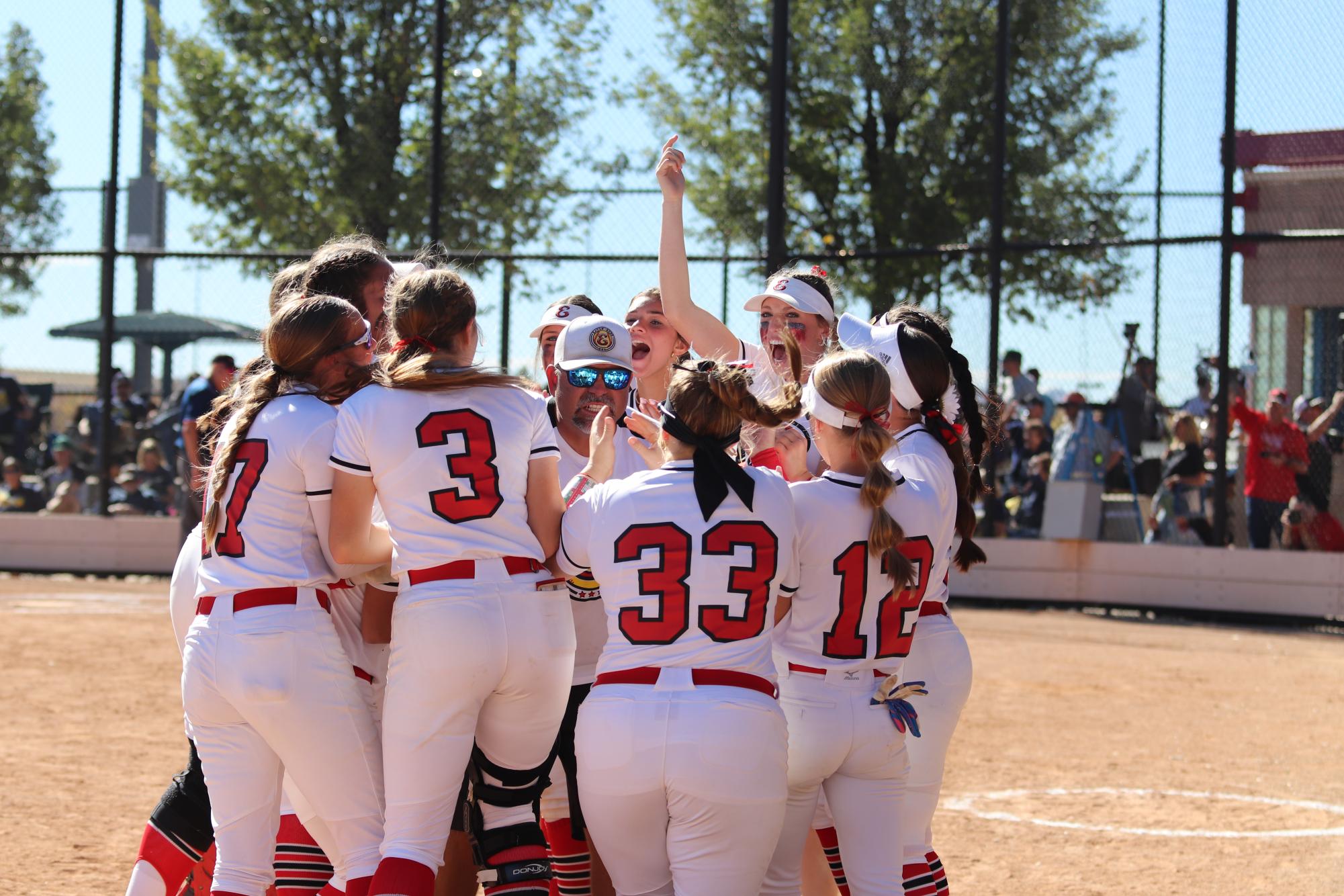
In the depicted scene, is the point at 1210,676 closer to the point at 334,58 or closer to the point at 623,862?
the point at 623,862

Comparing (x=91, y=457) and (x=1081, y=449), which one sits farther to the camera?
(x=91, y=457)

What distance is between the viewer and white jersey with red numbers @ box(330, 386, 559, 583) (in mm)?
3482

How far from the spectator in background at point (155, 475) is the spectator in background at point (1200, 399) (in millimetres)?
10541

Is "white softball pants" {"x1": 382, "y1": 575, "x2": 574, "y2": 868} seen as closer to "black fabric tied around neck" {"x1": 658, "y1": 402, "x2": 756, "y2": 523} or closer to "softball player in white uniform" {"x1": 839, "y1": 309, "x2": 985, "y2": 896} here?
"black fabric tied around neck" {"x1": 658, "y1": 402, "x2": 756, "y2": 523}

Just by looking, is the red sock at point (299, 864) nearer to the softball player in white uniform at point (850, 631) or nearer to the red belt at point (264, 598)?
the red belt at point (264, 598)

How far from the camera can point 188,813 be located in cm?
392

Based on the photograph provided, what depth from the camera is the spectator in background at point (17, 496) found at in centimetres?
1510

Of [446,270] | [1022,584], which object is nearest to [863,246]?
[1022,584]

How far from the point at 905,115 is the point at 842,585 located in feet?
46.9

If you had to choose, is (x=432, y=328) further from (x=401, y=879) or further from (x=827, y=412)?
(x=401, y=879)

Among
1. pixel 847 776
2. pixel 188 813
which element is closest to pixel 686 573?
pixel 847 776

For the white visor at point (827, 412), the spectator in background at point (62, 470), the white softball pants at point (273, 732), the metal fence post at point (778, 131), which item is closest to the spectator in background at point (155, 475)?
the spectator in background at point (62, 470)

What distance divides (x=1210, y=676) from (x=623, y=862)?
725cm

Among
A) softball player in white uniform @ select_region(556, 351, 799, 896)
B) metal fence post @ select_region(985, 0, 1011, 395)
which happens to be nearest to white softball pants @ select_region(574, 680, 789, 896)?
softball player in white uniform @ select_region(556, 351, 799, 896)
